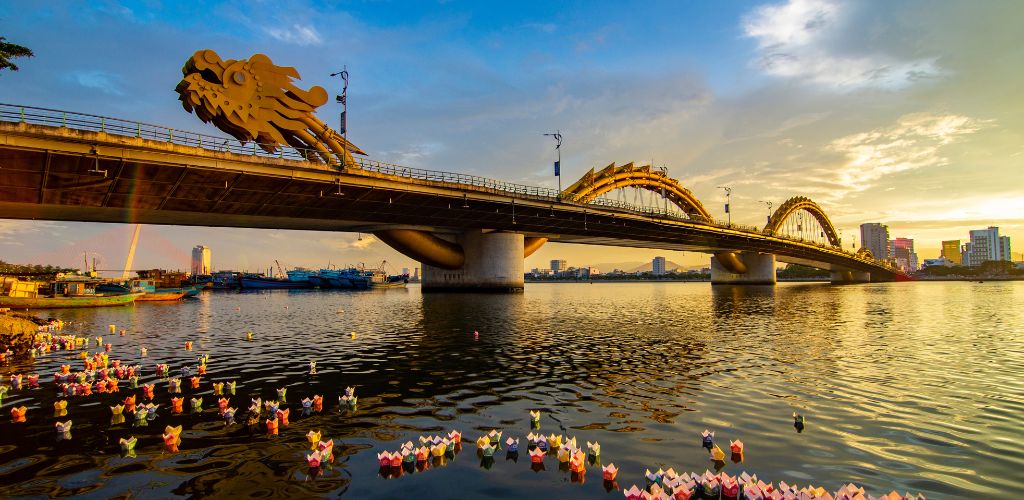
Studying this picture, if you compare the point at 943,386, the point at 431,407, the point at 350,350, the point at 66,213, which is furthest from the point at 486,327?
the point at 66,213

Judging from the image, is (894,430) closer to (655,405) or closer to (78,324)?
(655,405)

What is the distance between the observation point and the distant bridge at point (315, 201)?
139ft

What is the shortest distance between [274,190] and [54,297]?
109 ft

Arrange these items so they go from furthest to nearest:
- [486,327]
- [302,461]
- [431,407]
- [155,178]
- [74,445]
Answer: [155,178], [486,327], [431,407], [74,445], [302,461]

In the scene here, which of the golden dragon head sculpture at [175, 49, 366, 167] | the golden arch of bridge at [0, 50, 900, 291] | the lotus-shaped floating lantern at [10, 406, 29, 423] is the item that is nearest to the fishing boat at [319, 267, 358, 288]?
the golden arch of bridge at [0, 50, 900, 291]

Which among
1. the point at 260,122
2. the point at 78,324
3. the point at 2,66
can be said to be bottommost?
the point at 78,324

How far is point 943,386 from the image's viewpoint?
16.6m

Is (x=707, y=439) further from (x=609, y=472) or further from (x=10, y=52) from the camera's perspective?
(x=10, y=52)

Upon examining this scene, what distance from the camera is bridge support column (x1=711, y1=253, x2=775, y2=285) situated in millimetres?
159625

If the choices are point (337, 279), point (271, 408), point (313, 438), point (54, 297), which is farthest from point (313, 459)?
point (337, 279)

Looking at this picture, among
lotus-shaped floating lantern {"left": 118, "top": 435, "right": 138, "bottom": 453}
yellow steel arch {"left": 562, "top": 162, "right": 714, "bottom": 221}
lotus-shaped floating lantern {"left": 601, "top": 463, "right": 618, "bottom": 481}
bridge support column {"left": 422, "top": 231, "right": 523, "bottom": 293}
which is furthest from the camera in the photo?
yellow steel arch {"left": 562, "top": 162, "right": 714, "bottom": 221}

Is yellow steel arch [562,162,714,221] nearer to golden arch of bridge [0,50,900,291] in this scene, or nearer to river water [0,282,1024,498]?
golden arch of bridge [0,50,900,291]

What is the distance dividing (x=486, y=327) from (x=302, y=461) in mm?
26295

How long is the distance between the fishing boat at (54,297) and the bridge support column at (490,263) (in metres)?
50.2
